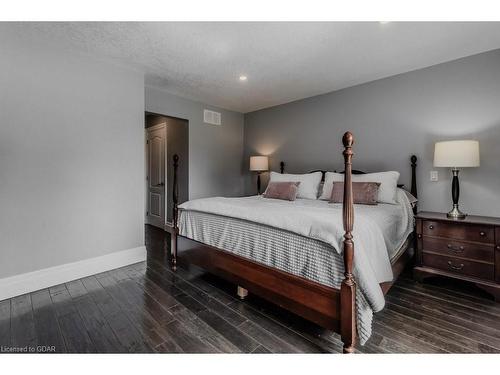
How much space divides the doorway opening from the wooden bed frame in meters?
2.38

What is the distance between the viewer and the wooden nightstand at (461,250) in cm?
216

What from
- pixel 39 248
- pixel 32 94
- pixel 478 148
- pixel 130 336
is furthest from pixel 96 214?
pixel 478 148

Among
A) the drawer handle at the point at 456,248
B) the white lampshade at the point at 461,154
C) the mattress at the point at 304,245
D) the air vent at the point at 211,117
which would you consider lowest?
the drawer handle at the point at 456,248

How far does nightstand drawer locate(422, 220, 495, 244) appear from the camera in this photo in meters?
2.19

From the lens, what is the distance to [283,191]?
3357 millimetres

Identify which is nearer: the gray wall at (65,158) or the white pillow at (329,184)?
the gray wall at (65,158)

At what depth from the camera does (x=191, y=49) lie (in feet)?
8.30

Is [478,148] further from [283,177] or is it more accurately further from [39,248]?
[39,248]

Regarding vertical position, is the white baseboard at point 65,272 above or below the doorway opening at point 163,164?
below

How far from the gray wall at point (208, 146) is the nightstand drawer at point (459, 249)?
341cm

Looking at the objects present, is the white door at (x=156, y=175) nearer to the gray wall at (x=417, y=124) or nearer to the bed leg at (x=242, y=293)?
the gray wall at (x=417, y=124)

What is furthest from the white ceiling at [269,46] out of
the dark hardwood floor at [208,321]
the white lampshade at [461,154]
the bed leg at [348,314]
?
the dark hardwood floor at [208,321]

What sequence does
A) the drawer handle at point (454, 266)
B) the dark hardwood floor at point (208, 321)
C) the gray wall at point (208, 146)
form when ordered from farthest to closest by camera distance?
the gray wall at point (208, 146), the drawer handle at point (454, 266), the dark hardwood floor at point (208, 321)
